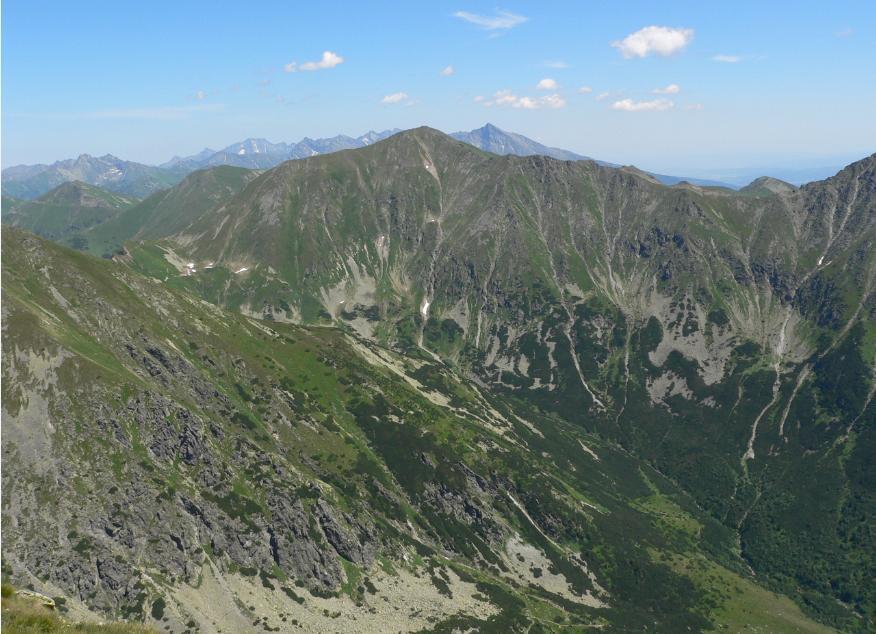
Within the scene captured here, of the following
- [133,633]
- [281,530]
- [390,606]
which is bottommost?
[390,606]

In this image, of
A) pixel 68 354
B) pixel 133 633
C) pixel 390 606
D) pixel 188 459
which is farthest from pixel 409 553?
pixel 133 633

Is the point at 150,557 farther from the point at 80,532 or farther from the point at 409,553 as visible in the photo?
the point at 409,553

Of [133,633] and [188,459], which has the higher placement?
[133,633]

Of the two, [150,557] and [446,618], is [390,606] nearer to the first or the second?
[446,618]

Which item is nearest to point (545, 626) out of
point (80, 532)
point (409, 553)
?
point (409, 553)

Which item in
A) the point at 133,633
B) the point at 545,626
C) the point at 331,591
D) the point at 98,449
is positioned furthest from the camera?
the point at 545,626

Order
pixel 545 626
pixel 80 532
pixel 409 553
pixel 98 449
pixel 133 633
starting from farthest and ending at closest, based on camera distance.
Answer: pixel 409 553 → pixel 545 626 → pixel 98 449 → pixel 80 532 → pixel 133 633

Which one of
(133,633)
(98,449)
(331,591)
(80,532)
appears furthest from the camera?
(331,591)

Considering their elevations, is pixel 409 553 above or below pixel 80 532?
below

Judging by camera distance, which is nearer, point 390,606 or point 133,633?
point 133,633
